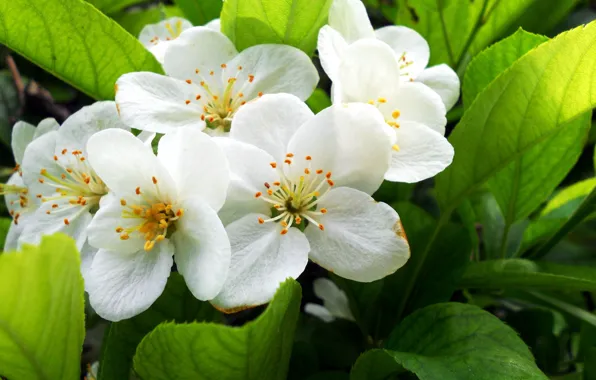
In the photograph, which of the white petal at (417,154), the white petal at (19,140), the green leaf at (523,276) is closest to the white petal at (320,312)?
the green leaf at (523,276)

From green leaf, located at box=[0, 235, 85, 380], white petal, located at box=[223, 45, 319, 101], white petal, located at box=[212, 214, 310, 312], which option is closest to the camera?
green leaf, located at box=[0, 235, 85, 380]

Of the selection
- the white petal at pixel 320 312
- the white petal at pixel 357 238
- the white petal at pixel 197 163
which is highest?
the white petal at pixel 197 163

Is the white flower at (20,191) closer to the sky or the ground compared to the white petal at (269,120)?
closer to the ground

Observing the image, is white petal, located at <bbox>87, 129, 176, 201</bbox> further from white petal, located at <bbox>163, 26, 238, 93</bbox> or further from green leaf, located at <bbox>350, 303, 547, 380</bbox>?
green leaf, located at <bbox>350, 303, 547, 380</bbox>

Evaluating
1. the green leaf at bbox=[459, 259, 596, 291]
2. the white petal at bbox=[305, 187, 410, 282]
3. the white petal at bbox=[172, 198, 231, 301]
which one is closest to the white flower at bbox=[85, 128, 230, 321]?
the white petal at bbox=[172, 198, 231, 301]

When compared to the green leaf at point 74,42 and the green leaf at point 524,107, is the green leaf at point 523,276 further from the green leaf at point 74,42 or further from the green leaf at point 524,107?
the green leaf at point 74,42

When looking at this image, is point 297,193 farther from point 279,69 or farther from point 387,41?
point 387,41
